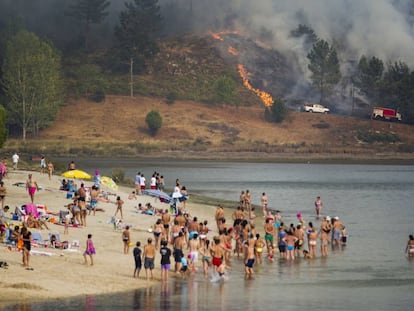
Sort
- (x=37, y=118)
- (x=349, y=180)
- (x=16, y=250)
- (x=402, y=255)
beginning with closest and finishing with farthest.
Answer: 1. (x=16, y=250)
2. (x=402, y=255)
3. (x=349, y=180)
4. (x=37, y=118)

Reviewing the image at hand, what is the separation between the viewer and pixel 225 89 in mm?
145875

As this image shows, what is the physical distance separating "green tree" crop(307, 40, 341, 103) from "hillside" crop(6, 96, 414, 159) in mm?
9210

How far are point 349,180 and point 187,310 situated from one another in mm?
69261

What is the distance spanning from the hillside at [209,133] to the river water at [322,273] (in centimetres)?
3982

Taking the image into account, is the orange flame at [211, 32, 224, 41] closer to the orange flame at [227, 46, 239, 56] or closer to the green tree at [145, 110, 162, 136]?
the orange flame at [227, 46, 239, 56]

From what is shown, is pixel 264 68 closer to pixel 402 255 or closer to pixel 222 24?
pixel 222 24

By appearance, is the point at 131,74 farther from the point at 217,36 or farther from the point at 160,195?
the point at 160,195

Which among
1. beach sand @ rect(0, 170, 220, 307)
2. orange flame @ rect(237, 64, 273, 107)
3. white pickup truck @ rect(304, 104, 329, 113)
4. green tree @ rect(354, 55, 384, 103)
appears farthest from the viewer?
orange flame @ rect(237, 64, 273, 107)

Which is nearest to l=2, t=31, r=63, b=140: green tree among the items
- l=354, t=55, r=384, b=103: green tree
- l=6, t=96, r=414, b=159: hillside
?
l=6, t=96, r=414, b=159: hillside

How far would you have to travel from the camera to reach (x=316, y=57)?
15462cm

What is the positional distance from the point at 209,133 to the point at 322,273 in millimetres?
95198

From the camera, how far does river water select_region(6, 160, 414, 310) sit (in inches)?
1356

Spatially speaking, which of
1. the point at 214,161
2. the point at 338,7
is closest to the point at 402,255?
the point at 214,161

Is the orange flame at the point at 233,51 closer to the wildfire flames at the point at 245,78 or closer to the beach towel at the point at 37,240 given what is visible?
the wildfire flames at the point at 245,78
